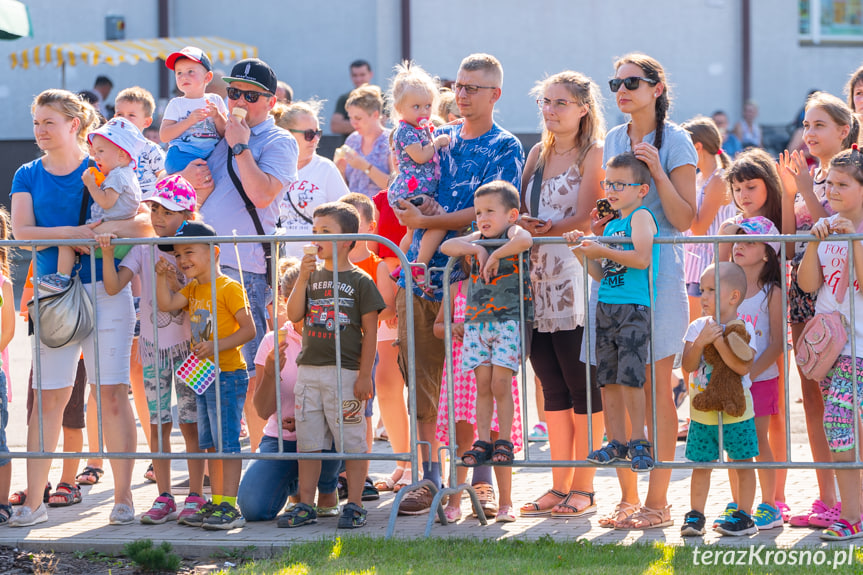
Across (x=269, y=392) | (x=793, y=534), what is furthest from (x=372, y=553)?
(x=793, y=534)

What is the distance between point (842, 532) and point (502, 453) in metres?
1.58

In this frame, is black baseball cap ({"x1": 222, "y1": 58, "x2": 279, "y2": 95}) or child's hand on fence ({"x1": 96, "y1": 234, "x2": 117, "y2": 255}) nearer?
child's hand on fence ({"x1": 96, "y1": 234, "x2": 117, "y2": 255})

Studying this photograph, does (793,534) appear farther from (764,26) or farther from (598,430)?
(764,26)

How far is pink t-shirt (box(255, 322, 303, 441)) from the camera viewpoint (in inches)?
229

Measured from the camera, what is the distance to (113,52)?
18062 mm

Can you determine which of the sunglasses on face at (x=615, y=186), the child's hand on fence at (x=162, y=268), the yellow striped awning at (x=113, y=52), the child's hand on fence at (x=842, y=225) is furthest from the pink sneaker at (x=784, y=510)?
the yellow striped awning at (x=113, y=52)

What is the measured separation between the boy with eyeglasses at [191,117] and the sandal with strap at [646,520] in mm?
3042

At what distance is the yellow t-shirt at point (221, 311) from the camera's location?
5703 millimetres

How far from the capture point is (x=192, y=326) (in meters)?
5.75

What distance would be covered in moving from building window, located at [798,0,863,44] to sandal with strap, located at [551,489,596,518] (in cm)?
1790

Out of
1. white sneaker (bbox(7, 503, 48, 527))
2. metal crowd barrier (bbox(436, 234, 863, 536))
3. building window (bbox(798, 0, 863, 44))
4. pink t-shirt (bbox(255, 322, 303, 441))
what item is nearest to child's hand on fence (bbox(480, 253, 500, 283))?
metal crowd barrier (bbox(436, 234, 863, 536))

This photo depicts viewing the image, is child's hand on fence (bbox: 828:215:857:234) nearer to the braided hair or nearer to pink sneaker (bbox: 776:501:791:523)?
the braided hair

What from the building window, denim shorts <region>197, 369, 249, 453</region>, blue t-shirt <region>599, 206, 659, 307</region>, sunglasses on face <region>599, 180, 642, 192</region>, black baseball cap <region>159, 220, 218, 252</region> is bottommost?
denim shorts <region>197, 369, 249, 453</region>

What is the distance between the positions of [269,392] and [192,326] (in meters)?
0.51
